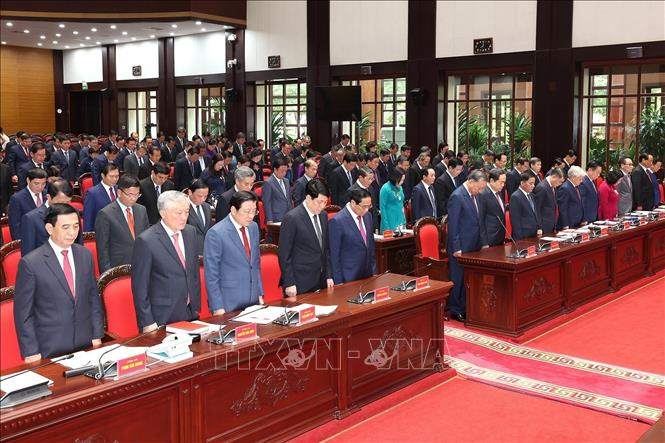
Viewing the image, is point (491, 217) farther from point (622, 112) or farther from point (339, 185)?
point (622, 112)

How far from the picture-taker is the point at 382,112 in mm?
16312

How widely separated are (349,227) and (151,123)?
17623 mm

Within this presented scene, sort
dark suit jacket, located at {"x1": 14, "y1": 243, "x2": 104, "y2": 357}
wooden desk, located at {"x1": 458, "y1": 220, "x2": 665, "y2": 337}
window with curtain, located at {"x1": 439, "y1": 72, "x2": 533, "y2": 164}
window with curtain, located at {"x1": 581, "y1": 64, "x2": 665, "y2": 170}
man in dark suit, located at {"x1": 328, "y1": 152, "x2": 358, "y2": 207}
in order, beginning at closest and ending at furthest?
1. dark suit jacket, located at {"x1": 14, "y1": 243, "x2": 104, "y2": 357}
2. wooden desk, located at {"x1": 458, "y1": 220, "x2": 665, "y2": 337}
3. man in dark suit, located at {"x1": 328, "y1": 152, "x2": 358, "y2": 207}
4. window with curtain, located at {"x1": 581, "y1": 64, "x2": 665, "y2": 170}
5. window with curtain, located at {"x1": 439, "y1": 72, "x2": 533, "y2": 164}

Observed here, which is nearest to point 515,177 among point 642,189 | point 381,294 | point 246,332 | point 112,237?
point 642,189

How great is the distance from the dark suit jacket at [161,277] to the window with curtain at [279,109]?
1380 cm

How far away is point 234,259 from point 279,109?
47.2 ft

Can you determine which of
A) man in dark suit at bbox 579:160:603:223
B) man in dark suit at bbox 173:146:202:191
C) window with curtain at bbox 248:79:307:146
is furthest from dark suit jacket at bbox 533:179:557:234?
window with curtain at bbox 248:79:307:146

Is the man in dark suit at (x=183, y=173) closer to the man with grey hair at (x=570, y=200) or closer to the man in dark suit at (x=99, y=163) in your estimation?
the man in dark suit at (x=99, y=163)

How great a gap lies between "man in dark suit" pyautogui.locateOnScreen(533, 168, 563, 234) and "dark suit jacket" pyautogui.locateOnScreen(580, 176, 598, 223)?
0.94 meters

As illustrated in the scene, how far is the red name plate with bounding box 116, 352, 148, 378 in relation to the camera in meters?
3.13

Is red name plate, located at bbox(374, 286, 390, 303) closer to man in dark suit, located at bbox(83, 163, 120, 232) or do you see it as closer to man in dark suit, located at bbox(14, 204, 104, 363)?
man in dark suit, located at bbox(14, 204, 104, 363)

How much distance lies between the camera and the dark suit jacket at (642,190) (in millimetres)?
10180

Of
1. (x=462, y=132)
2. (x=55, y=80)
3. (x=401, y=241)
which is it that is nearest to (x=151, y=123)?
(x=55, y=80)

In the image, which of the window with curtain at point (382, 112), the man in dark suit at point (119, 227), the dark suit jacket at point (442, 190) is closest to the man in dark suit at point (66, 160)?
the window with curtain at point (382, 112)
